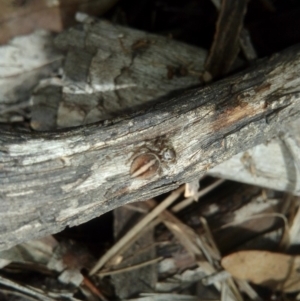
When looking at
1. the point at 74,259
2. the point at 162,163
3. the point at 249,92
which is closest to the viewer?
the point at 162,163

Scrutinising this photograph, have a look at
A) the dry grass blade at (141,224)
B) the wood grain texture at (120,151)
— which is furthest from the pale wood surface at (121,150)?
the dry grass blade at (141,224)

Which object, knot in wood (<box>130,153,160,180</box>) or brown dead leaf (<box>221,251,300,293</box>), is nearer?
knot in wood (<box>130,153,160,180</box>)

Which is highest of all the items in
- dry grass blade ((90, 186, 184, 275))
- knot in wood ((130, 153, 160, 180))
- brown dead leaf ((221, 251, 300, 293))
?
dry grass blade ((90, 186, 184, 275))

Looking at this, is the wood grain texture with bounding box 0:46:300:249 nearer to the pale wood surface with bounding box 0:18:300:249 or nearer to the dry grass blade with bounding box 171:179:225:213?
the pale wood surface with bounding box 0:18:300:249

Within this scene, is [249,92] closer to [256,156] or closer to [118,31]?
[256,156]

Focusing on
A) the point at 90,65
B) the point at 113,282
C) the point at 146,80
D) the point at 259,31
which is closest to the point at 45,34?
the point at 90,65

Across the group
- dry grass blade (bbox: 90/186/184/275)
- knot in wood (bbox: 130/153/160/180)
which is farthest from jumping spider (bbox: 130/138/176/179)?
dry grass blade (bbox: 90/186/184/275)

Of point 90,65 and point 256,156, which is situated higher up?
point 90,65
